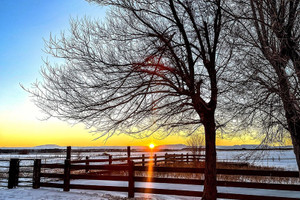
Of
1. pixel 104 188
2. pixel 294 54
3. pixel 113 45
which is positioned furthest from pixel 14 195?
pixel 294 54

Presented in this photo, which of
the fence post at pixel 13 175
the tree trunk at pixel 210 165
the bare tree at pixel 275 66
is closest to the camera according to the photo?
the bare tree at pixel 275 66

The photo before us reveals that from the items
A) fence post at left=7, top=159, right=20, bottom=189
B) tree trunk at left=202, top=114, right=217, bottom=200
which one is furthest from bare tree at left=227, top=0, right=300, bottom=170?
fence post at left=7, top=159, right=20, bottom=189

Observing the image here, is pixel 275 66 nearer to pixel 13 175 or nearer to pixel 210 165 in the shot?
pixel 210 165

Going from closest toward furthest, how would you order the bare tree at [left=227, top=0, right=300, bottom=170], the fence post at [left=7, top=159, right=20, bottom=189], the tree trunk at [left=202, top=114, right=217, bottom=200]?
1. the bare tree at [left=227, top=0, right=300, bottom=170]
2. the tree trunk at [left=202, top=114, right=217, bottom=200]
3. the fence post at [left=7, top=159, right=20, bottom=189]

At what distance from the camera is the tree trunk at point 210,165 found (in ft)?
26.2

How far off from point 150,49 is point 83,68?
2032 mm

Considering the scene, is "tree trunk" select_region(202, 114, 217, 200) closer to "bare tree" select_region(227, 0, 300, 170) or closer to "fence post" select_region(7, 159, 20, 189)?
"bare tree" select_region(227, 0, 300, 170)

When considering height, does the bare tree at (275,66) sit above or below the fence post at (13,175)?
above

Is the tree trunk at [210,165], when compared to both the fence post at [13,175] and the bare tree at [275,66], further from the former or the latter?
the fence post at [13,175]

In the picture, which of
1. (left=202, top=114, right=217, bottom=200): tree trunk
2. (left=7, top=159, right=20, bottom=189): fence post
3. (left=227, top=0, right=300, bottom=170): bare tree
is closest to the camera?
(left=227, top=0, right=300, bottom=170): bare tree

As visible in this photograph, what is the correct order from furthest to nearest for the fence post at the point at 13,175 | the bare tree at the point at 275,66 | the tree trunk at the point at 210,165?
the fence post at the point at 13,175
the tree trunk at the point at 210,165
the bare tree at the point at 275,66

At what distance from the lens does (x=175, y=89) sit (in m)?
7.95

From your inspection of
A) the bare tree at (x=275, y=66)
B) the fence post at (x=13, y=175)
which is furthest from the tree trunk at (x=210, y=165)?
the fence post at (x=13, y=175)

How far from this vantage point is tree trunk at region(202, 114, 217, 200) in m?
8.00
